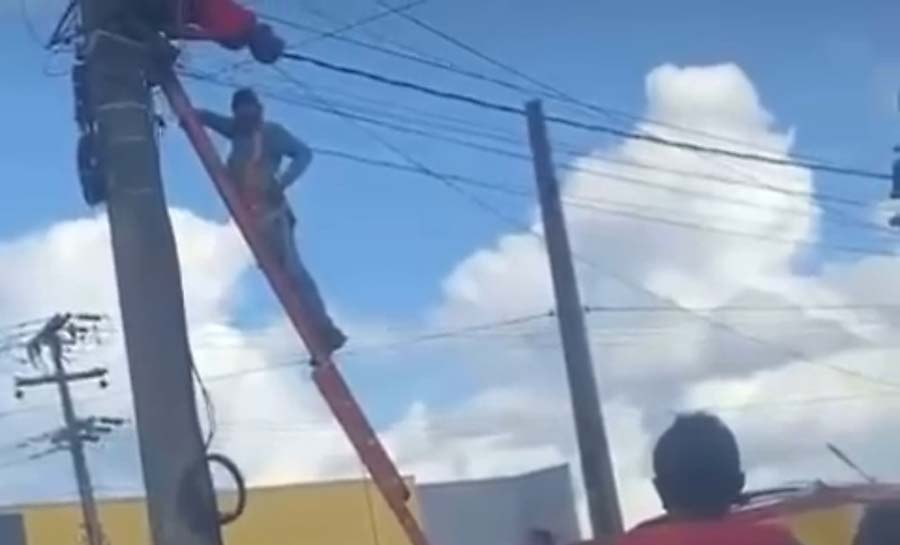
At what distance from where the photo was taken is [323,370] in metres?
6.71

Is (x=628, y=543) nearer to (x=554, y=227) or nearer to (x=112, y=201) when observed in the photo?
(x=112, y=201)

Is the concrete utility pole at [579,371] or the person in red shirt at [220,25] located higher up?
the person in red shirt at [220,25]

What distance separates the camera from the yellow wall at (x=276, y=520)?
3356cm

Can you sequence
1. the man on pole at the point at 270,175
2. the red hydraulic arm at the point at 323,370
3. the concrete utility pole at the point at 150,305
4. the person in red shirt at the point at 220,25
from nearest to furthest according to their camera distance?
1. the concrete utility pole at the point at 150,305
2. the red hydraulic arm at the point at 323,370
3. the man on pole at the point at 270,175
4. the person in red shirt at the point at 220,25

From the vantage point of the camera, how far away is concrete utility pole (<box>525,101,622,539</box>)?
15.7 meters

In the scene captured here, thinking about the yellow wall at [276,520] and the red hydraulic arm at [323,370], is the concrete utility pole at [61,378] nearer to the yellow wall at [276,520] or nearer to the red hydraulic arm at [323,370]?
the yellow wall at [276,520]

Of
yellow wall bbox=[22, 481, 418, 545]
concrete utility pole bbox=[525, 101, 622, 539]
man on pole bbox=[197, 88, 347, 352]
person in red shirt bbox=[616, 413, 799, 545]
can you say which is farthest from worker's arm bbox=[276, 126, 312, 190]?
yellow wall bbox=[22, 481, 418, 545]

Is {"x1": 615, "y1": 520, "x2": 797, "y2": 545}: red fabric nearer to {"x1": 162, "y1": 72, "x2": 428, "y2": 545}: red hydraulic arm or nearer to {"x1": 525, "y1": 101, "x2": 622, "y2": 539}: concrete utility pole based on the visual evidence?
{"x1": 162, "y1": 72, "x2": 428, "y2": 545}: red hydraulic arm

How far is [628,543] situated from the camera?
3711 millimetres

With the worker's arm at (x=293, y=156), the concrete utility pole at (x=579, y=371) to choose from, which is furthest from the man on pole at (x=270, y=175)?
the concrete utility pole at (x=579, y=371)

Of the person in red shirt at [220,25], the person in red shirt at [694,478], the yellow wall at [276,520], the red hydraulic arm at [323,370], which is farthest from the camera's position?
the yellow wall at [276,520]

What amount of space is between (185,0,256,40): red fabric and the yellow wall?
25075mm

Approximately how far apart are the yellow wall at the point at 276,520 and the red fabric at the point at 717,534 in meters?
28.5

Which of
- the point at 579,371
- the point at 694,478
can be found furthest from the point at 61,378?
the point at 694,478
